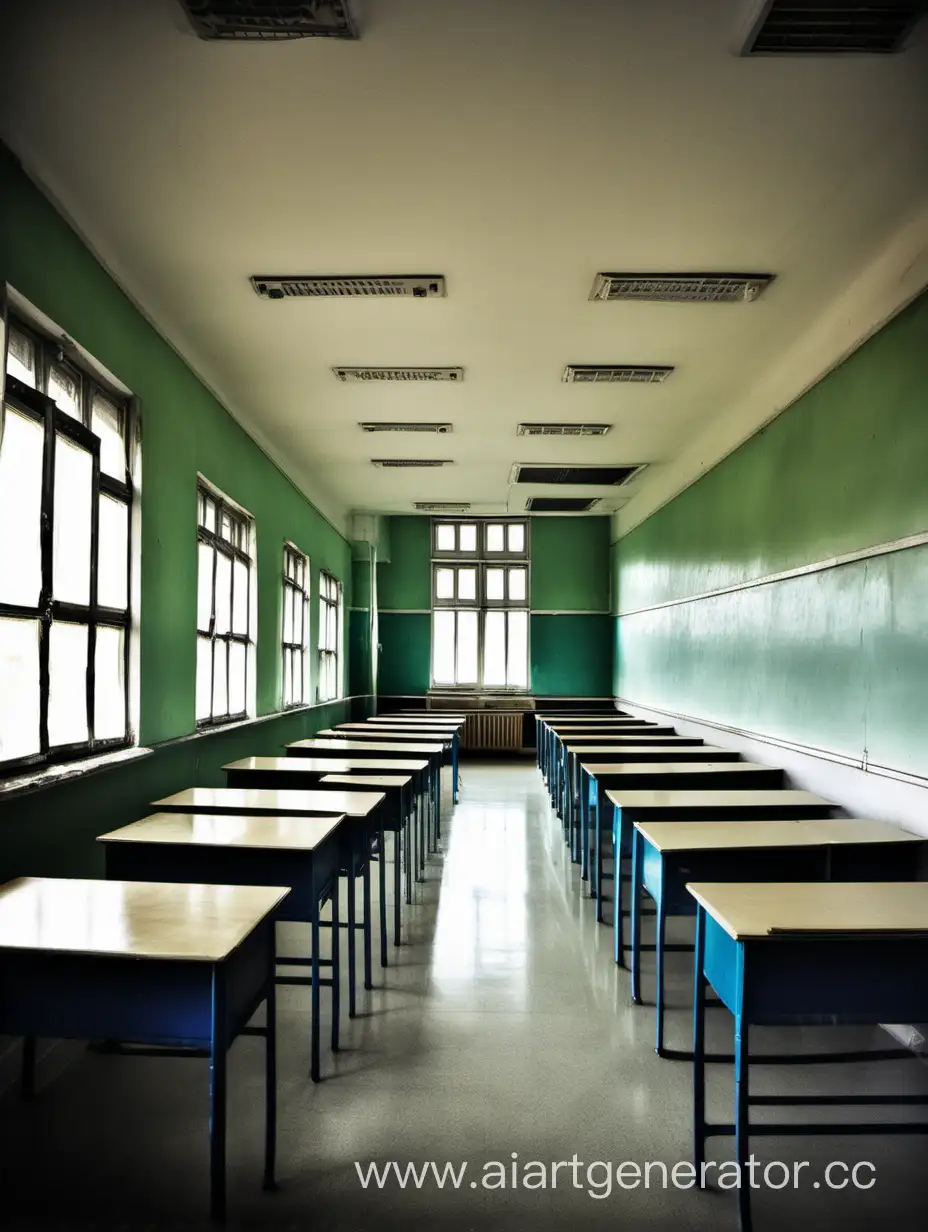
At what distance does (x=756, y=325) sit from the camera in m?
4.86

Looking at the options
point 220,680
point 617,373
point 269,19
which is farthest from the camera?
point 220,680

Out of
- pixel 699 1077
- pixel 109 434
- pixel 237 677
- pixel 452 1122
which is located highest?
pixel 109 434

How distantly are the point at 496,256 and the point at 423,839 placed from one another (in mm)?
3766

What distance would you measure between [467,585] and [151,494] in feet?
28.0

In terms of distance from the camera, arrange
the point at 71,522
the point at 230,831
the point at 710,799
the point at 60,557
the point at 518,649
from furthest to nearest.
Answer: the point at 518,649 < the point at 710,799 < the point at 71,522 < the point at 60,557 < the point at 230,831

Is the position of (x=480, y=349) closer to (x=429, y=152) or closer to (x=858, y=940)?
(x=429, y=152)

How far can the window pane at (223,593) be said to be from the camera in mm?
5848

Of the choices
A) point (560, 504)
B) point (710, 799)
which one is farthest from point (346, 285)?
point (560, 504)

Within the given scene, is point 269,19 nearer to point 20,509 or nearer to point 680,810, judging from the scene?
point 20,509

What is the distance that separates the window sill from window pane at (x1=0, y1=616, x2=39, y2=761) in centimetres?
9

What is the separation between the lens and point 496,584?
12.8 metres

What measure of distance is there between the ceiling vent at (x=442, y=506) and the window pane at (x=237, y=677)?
16.1ft

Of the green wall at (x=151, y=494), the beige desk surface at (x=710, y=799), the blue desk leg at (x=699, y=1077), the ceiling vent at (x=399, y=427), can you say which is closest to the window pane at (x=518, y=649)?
the ceiling vent at (x=399, y=427)

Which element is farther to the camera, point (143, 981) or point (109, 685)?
point (109, 685)
